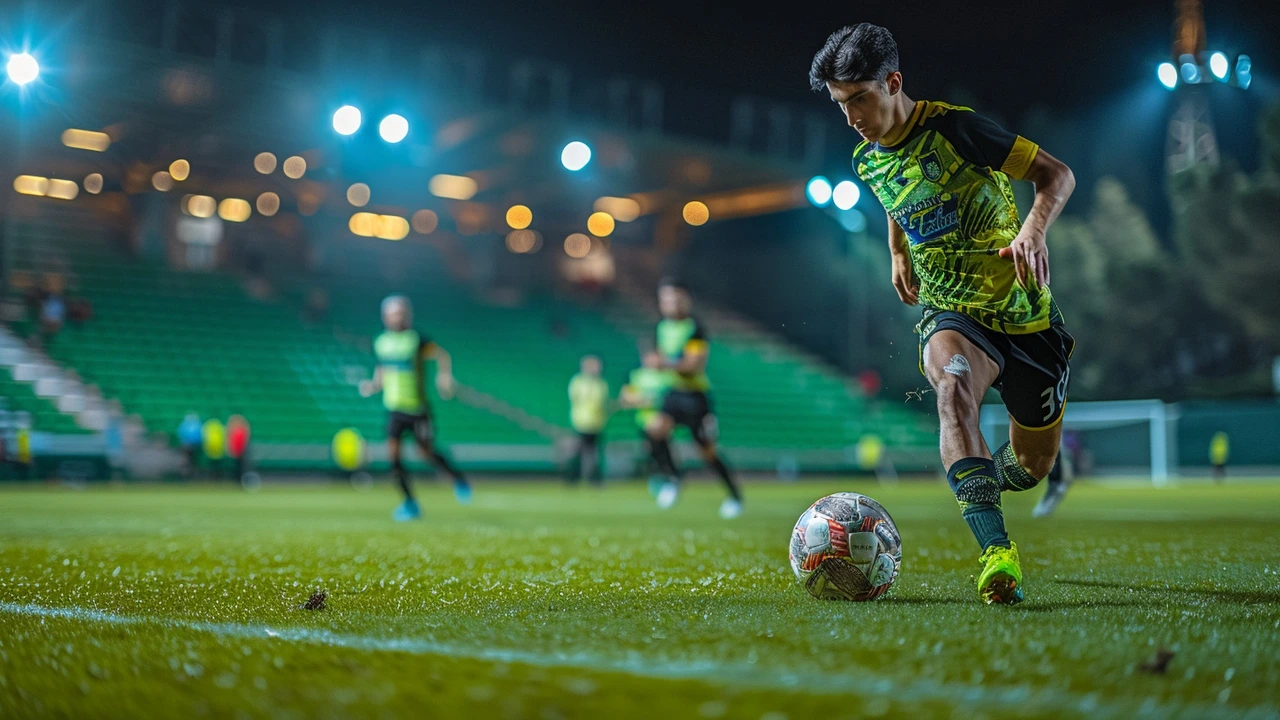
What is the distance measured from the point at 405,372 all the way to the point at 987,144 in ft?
25.8

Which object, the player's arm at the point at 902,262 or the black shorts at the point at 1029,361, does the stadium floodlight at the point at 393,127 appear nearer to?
the player's arm at the point at 902,262

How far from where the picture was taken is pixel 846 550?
3945mm

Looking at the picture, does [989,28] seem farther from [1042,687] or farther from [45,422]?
[45,422]

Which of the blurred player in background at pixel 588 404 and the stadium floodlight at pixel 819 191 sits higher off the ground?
the stadium floodlight at pixel 819 191

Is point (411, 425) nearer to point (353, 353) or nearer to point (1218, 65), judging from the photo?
point (1218, 65)

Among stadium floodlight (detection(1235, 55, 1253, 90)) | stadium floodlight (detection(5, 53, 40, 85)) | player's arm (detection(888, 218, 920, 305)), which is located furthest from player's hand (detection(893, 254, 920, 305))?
stadium floodlight (detection(5, 53, 40, 85))

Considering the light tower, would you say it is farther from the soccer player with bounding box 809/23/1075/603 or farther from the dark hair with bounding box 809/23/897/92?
the dark hair with bounding box 809/23/897/92

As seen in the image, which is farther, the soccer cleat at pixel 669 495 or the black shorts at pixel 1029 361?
the soccer cleat at pixel 669 495

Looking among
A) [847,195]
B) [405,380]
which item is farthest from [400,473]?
[847,195]

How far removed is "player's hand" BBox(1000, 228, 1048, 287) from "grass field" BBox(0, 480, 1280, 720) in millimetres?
1099

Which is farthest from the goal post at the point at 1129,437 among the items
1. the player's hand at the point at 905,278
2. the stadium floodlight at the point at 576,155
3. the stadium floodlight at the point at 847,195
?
the player's hand at the point at 905,278

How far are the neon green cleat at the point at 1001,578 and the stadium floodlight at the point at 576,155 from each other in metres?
26.5

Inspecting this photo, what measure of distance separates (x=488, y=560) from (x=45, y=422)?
1823 cm

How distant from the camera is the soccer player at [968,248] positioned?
4.03m
